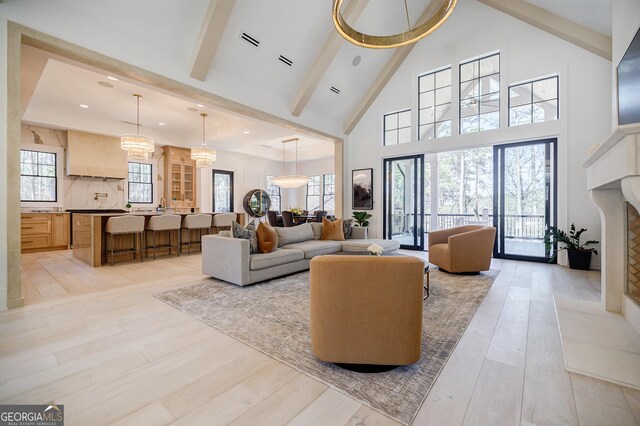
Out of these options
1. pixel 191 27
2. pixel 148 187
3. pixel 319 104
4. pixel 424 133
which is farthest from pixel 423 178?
pixel 148 187

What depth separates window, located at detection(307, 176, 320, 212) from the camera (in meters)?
11.6

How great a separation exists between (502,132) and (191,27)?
5.89 m

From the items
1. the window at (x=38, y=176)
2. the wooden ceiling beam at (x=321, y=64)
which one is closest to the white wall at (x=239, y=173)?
the window at (x=38, y=176)

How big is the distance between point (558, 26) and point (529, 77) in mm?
821

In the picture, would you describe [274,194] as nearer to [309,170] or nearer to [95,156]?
[309,170]

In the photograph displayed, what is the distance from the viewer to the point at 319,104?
664 cm

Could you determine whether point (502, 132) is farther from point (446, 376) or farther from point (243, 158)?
point (243, 158)

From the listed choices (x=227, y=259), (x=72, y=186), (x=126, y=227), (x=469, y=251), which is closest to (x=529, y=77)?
(x=469, y=251)

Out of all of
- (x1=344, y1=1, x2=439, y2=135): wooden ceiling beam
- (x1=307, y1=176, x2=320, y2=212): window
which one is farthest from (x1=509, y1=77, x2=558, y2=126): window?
(x1=307, y1=176, x2=320, y2=212): window

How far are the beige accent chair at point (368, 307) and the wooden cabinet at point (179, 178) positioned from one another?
829 cm

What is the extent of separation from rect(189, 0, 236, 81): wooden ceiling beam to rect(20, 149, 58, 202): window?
5630 mm

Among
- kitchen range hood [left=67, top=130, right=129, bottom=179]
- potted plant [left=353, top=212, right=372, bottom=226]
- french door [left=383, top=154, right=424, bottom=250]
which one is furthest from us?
potted plant [left=353, top=212, right=372, bottom=226]

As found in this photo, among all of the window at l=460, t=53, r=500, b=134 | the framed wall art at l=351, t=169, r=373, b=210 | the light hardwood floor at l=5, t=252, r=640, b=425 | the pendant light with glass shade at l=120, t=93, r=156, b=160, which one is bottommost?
the light hardwood floor at l=5, t=252, r=640, b=425

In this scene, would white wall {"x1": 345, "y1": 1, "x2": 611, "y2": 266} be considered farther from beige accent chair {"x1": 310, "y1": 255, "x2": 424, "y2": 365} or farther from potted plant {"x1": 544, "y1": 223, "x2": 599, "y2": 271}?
beige accent chair {"x1": 310, "y1": 255, "x2": 424, "y2": 365}
